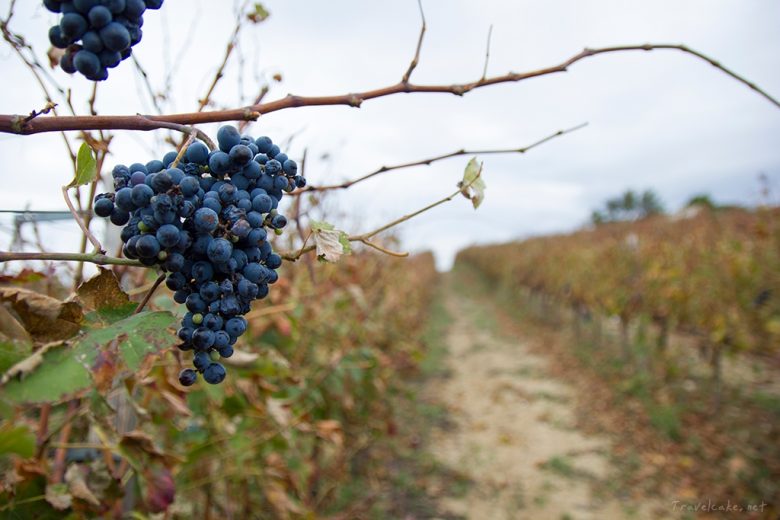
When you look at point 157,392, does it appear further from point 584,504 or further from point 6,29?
point 584,504

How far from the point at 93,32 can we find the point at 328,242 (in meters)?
0.41

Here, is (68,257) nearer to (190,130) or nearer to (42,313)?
(42,313)

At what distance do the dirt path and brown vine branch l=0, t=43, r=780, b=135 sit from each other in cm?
467

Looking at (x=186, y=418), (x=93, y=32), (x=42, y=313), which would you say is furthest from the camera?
(x=186, y=418)

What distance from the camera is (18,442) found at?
Result: 691 mm

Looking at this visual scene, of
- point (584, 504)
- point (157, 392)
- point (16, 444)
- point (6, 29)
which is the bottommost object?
point (584, 504)

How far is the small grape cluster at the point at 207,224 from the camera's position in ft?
2.07

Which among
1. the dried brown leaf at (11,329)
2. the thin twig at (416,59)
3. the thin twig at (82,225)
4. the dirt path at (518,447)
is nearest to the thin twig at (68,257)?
the thin twig at (82,225)

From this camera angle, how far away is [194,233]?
26.4 inches

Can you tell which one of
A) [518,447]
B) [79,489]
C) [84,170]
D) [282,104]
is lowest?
[518,447]

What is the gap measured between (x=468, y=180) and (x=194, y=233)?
56 cm

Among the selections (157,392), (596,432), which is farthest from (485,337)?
(157,392)

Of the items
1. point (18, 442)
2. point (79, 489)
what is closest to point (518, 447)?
point (79, 489)

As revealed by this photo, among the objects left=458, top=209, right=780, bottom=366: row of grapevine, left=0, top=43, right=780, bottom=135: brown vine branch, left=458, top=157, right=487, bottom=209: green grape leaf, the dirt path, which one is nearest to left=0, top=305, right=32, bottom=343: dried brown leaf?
left=0, top=43, right=780, bottom=135: brown vine branch
